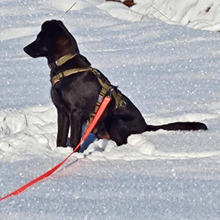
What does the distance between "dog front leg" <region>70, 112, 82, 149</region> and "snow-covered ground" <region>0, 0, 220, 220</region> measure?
0.38ft

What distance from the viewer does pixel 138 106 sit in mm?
5680

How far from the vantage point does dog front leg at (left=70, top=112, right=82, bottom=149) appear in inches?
174

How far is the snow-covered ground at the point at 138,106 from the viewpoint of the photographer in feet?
11.6

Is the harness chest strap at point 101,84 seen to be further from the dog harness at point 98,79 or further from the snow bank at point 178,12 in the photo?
the snow bank at point 178,12

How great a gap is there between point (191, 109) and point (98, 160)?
1446mm

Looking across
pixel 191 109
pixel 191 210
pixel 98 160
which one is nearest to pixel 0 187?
pixel 98 160

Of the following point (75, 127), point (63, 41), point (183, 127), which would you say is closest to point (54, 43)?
point (63, 41)

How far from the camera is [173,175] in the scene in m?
3.96

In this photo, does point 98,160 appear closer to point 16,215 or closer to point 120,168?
point 120,168

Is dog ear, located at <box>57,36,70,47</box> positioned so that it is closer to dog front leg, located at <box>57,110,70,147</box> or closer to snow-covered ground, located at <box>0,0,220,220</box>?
dog front leg, located at <box>57,110,70,147</box>

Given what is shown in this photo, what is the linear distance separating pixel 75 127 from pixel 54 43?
0.52 metres

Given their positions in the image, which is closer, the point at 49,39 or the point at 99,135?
the point at 49,39

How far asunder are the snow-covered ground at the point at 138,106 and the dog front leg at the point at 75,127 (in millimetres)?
116

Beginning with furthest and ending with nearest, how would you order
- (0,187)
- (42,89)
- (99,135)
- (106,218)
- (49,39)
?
(42,89), (99,135), (49,39), (0,187), (106,218)
